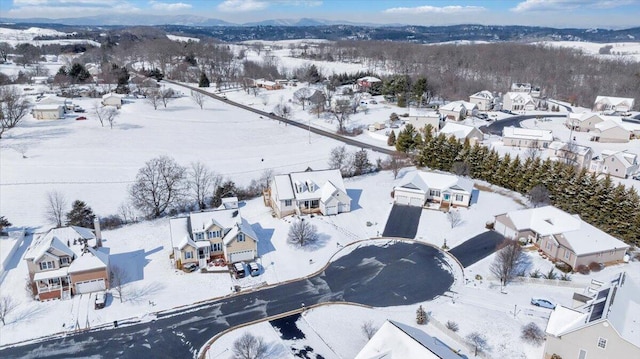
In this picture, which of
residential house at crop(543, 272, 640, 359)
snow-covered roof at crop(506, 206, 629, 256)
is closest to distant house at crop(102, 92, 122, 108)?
snow-covered roof at crop(506, 206, 629, 256)

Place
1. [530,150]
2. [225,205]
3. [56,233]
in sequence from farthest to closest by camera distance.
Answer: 1. [530,150]
2. [225,205]
3. [56,233]

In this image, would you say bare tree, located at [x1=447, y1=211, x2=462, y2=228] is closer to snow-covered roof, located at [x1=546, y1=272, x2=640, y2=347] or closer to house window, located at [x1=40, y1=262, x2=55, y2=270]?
snow-covered roof, located at [x1=546, y1=272, x2=640, y2=347]

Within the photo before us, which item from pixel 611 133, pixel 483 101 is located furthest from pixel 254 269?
pixel 483 101

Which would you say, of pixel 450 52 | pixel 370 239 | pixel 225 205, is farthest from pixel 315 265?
pixel 450 52

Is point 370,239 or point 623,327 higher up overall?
point 623,327

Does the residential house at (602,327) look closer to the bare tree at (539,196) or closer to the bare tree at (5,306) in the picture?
the bare tree at (539,196)

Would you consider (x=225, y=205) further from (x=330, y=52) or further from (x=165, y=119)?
(x=330, y=52)

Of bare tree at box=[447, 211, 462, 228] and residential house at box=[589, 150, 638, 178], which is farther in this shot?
residential house at box=[589, 150, 638, 178]
